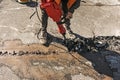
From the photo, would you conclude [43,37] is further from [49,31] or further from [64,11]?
[64,11]

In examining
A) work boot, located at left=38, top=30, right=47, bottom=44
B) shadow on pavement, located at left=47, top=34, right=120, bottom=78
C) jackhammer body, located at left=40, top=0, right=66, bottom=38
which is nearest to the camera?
jackhammer body, located at left=40, top=0, right=66, bottom=38

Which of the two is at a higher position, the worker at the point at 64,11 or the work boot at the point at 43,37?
the worker at the point at 64,11

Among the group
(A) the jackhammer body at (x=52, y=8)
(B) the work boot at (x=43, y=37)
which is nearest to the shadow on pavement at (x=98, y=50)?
(B) the work boot at (x=43, y=37)

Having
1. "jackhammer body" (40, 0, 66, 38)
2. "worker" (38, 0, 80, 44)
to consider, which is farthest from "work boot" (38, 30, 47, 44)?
"jackhammer body" (40, 0, 66, 38)

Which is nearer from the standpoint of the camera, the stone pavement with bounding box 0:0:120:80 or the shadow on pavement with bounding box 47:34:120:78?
the stone pavement with bounding box 0:0:120:80

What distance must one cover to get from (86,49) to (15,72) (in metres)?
1.52

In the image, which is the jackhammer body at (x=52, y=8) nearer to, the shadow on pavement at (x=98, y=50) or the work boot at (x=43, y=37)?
the work boot at (x=43, y=37)

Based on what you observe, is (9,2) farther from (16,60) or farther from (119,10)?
(119,10)

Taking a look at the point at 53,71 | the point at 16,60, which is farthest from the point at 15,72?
the point at 53,71

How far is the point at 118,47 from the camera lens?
19.7 feet

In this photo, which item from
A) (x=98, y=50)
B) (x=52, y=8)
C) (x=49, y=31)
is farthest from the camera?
(x=49, y=31)

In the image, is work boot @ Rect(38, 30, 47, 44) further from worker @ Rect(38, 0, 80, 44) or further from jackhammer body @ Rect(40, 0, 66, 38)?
jackhammer body @ Rect(40, 0, 66, 38)

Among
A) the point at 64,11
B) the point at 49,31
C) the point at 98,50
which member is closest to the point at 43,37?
the point at 49,31

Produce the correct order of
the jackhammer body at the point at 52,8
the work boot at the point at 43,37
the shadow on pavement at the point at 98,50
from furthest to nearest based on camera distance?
the work boot at the point at 43,37
the shadow on pavement at the point at 98,50
the jackhammer body at the point at 52,8
